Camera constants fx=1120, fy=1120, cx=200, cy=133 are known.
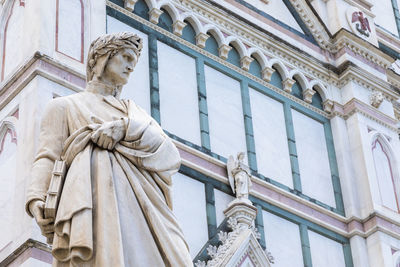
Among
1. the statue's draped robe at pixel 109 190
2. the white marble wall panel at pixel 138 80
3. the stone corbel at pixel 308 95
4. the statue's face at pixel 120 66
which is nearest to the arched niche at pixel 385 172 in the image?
the stone corbel at pixel 308 95

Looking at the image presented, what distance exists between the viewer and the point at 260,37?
45.1ft

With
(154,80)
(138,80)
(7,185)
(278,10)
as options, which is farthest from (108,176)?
(278,10)

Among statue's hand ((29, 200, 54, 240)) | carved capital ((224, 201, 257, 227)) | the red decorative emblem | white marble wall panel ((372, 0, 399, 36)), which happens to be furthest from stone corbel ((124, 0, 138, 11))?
statue's hand ((29, 200, 54, 240))

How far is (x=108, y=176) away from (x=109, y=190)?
0.25 ft

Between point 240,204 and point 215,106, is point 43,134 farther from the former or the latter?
point 215,106

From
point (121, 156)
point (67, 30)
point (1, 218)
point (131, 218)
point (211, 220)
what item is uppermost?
point (67, 30)

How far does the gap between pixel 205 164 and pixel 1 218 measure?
2640mm

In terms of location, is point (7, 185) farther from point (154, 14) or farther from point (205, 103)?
point (154, 14)

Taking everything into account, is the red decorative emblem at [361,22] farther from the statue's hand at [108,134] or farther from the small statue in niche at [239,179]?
the statue's hand at [108,134]

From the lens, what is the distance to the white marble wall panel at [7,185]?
9859mm

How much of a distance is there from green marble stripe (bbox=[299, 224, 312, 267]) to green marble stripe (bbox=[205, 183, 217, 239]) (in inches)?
52.3

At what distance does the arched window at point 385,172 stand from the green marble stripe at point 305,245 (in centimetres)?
129

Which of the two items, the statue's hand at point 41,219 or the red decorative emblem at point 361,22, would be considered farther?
the red decorative emblem at point 361,22

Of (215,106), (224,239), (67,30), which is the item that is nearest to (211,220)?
(224,239)
